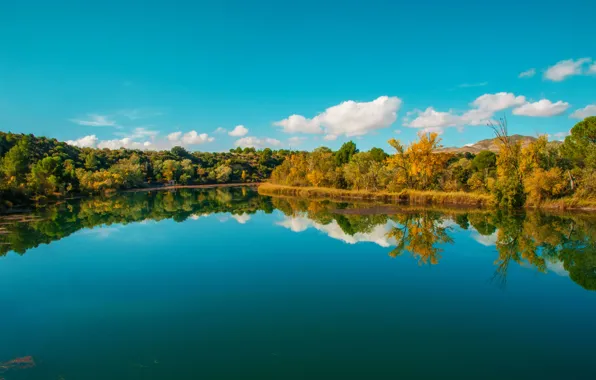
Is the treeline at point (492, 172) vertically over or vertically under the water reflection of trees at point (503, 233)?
over

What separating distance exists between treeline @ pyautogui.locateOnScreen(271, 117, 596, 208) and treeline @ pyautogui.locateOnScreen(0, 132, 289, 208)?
108ft

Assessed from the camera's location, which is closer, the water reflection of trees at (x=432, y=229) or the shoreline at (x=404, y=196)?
the water reflection of trees at (x=432, y=229)

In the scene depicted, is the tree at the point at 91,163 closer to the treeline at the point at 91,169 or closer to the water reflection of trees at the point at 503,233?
the treeline at the point at 91,169

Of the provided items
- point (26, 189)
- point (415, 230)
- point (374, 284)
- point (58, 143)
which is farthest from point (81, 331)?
point (58, 143)

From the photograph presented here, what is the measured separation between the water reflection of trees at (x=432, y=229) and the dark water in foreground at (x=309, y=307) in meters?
0.17

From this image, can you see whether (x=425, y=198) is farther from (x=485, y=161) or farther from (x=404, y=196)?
(x=485, y=161)

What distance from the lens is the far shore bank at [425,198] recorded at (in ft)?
94.1

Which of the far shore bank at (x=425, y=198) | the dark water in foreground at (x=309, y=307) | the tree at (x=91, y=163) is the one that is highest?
the tree at (x=91, y=163)

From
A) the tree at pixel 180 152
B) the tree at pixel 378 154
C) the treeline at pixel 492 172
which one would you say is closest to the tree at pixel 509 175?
the treeline at pixel 492 172

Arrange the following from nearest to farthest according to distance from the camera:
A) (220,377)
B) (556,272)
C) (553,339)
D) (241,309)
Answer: (220,377) < (553,339) < (241,309) < (556,272)

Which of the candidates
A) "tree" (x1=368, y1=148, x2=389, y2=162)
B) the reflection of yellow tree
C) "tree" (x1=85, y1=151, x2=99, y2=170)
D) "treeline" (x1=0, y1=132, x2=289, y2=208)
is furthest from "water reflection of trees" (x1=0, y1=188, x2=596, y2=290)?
"tree" (x1=85, y1=151, x2=99, y2=170)

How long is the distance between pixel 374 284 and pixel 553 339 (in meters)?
5.34

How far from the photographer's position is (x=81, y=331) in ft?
29.4

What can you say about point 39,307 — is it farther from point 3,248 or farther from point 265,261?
point 3,248
